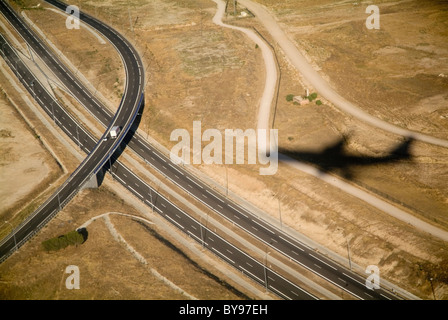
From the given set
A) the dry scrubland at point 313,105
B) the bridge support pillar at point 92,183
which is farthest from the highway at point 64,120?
the dry scrubland at point 313,105

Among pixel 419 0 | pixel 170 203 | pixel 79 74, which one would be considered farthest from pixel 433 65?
pixel 79 74

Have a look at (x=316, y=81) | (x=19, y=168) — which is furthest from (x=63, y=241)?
(x=316, y=81)

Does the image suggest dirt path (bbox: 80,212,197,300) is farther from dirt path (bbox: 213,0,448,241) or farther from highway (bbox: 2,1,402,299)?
dirt path (bbox: 213,0,448,241)

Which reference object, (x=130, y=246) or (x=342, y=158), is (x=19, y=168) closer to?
(x=130, y=246)

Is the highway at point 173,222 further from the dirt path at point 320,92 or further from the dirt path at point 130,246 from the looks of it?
the dirt path at point 320,92

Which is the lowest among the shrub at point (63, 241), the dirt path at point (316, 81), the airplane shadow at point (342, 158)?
the shrub at point (63, 241)
